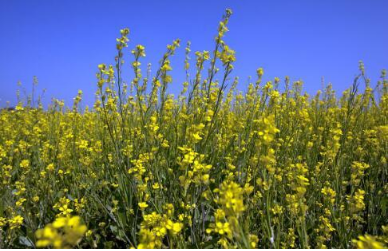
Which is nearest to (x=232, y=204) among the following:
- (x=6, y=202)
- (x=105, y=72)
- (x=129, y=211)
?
(x=129, y=211)

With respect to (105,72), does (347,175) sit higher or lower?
lower

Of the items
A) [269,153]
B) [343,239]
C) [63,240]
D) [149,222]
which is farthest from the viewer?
[343,239]

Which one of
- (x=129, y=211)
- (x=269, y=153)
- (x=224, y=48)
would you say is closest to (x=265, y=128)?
(x=269, y=153)

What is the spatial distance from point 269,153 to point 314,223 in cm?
99

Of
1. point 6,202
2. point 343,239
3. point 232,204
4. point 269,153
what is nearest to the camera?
point 232,204

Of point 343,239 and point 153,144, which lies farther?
point 153,144

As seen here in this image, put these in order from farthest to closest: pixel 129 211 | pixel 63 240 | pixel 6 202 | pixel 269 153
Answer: pixel 6 202, pixel 129 211, pixel 269 153, pixel 63 240

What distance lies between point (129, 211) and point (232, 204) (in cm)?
120

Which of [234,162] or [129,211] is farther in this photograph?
[234,162]

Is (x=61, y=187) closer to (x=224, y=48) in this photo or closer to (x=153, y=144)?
(x=153, y=144)

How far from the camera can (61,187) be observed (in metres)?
3.01

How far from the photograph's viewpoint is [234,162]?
2590 millimetres

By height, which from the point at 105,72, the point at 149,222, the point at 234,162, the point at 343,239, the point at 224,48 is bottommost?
the point at 343,239

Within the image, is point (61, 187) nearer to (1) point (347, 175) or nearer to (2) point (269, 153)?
(2) point (269, 153)
